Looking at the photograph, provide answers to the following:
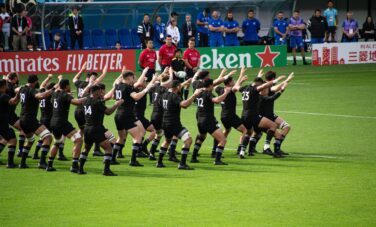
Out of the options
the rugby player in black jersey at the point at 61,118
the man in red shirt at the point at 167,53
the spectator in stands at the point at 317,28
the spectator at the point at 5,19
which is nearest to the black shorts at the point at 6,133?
the rugby player in black jersey at the point at 61,118

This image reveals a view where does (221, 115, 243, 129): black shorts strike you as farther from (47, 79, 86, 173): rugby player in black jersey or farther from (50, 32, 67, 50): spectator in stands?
(50, 32, 67, 50): spectator in stands

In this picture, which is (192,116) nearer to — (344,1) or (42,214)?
(42,214)

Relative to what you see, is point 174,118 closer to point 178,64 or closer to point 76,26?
point 178,64

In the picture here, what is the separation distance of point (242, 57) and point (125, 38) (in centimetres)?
653

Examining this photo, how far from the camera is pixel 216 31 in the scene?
45312mm

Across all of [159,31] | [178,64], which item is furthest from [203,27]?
[178,64]

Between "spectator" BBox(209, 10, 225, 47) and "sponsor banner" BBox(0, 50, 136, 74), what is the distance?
4542mm

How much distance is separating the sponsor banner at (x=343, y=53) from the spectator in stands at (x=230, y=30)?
4.13 metres

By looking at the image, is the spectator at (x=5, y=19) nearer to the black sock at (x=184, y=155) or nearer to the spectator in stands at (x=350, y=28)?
the spectator in stands at (x=350, y=28)

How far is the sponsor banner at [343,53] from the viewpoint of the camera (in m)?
46.3

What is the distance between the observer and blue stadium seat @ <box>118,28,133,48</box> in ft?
154

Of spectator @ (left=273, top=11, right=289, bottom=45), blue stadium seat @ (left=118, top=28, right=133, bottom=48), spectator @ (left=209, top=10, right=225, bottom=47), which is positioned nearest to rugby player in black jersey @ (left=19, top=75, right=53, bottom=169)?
spectator @ (left=209, top=10, right=225, bottom=47)

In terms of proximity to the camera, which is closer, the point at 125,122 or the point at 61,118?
the point at 61,118

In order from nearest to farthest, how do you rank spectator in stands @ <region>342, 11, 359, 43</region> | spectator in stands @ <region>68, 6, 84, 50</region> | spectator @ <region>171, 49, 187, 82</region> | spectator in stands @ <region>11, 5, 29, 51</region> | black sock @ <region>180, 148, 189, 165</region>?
black sock @ <region>180, 148, 189, 165</region>, spectator @ <region>171, 49, 187, 82</region>, spectator in stands @ <region>11, 5, 29, 51</region>, spectator in stands @ <region>68, 6, 84, 50</region>, spectator in stands @ <region>342, 11, 359, 43</region>
